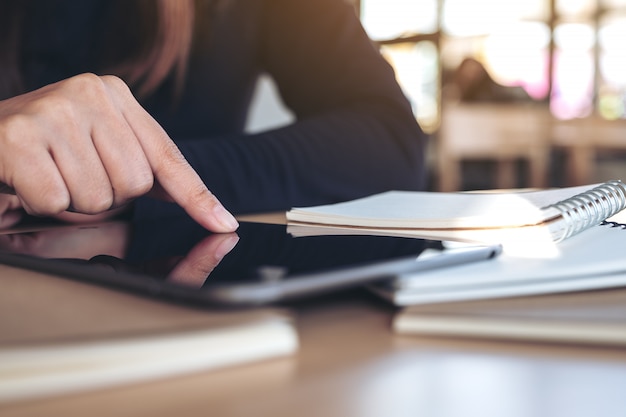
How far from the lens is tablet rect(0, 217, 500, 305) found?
19cm

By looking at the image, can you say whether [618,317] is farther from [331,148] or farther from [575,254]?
[331,148]

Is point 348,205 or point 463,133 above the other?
point 463,133

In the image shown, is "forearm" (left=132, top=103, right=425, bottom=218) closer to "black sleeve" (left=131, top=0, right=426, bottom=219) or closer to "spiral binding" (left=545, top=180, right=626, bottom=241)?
"black sleeve" (left=131, top=0, right=426, bottom=219)

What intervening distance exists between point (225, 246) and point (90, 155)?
12cm

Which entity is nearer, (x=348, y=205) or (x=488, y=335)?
(x=488, y=335)

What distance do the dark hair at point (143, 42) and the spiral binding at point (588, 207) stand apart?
56 centimetres

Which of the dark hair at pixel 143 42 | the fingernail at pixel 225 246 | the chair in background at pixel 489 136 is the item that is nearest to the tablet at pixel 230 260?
the fingernail at pixel 225 246

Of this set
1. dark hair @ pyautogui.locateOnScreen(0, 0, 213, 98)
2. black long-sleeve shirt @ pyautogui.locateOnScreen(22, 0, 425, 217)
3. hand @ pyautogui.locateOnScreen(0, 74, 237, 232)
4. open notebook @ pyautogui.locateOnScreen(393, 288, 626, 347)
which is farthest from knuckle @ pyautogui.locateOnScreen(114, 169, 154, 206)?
dark hair @ pyautogui.locateOnScreen(0, 0, 213, 98)

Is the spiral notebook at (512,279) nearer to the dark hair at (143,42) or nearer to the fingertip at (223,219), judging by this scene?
the fingertip at (223,219)

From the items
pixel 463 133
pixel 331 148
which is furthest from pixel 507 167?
pixel 331 148

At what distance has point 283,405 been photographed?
164 millimetres

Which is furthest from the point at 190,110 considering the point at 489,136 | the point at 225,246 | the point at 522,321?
the point at 489,136

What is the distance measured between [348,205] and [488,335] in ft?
0.71

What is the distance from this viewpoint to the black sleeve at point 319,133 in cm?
62
